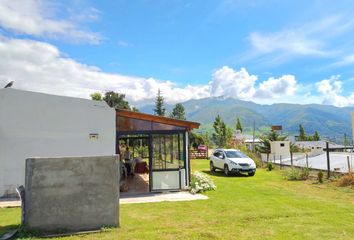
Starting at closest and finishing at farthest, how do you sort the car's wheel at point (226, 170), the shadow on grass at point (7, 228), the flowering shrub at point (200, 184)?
the shadow on grass at point (7, 228) < the flowering shrub at point (200, 184) < the car's wheel at point (226, 170)

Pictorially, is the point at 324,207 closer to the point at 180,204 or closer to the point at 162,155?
the point at 180,204

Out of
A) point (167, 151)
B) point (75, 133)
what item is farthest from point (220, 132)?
point (75, 133)

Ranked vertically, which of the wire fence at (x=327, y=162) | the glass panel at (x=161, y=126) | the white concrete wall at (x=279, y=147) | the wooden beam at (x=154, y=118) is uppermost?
the wooden beam at (x=154, y=118)

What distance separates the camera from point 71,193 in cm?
775

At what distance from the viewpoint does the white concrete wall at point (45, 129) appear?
12766 mm

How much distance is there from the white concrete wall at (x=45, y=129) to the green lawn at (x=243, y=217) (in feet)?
10.0

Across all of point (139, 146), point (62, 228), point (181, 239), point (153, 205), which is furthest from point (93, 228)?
point (139, 146)

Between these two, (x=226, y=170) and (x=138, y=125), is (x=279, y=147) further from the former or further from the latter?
(x=138, y=125)

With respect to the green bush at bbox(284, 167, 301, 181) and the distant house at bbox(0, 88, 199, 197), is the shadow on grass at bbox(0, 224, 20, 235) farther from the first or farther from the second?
the green bush at bbox(284, 167, 301, 181)

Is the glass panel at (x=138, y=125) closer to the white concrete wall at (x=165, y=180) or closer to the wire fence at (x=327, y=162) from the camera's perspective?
the white concrete wall at (x=165, y=180)

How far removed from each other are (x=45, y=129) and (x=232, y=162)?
10932 mm

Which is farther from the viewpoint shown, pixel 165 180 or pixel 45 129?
pixel 165 180

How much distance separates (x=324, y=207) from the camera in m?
10.0

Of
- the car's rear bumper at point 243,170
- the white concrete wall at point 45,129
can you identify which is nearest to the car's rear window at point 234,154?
the car's rear bumper at point 243,170
